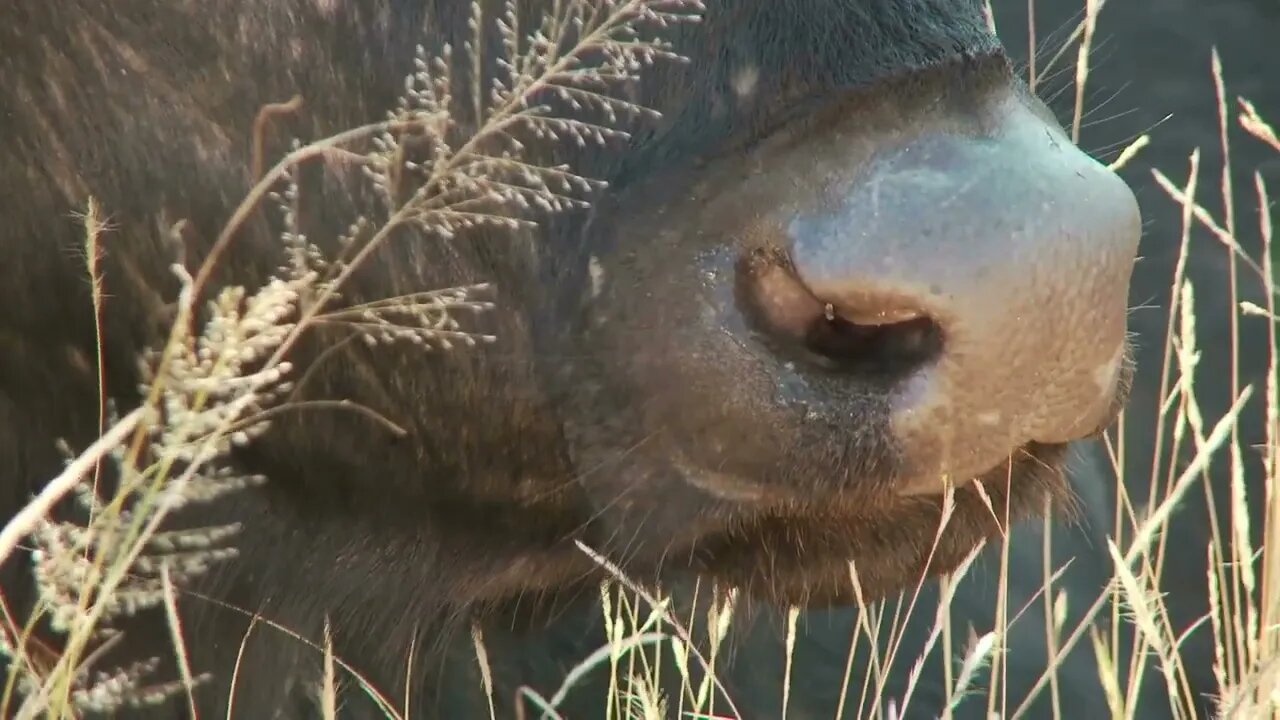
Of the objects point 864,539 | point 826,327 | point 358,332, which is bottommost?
point 864,539

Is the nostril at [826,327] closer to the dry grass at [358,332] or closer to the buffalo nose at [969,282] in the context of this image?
the buffalo nose at [969,282]

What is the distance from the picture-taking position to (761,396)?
4.59ft

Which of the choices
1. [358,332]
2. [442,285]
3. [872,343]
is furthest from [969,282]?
[358,332]

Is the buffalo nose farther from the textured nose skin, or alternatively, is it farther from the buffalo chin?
the buffalo chin

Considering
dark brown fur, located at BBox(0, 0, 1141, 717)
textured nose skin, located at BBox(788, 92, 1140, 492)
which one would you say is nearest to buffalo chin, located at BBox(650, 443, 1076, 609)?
dark brown fur, located at BBox(0, 0, 1141, 717)

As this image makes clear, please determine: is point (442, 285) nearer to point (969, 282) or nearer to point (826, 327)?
point (826, 327)

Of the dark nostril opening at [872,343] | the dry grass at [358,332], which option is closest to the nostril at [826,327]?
the dark nostril opening at [872,343]

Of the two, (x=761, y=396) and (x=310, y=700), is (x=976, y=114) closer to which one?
(x=761, y=396)

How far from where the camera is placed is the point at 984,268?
1.29m

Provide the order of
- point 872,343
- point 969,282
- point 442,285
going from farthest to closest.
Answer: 1. point 442,285
2. point 872,343
3. point 969,282

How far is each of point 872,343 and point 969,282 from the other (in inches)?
4.9

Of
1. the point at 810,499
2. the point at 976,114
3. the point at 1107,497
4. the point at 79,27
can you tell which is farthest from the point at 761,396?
the point at 1107,497

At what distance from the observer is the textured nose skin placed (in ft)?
4.21

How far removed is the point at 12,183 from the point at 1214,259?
196 centimetres
